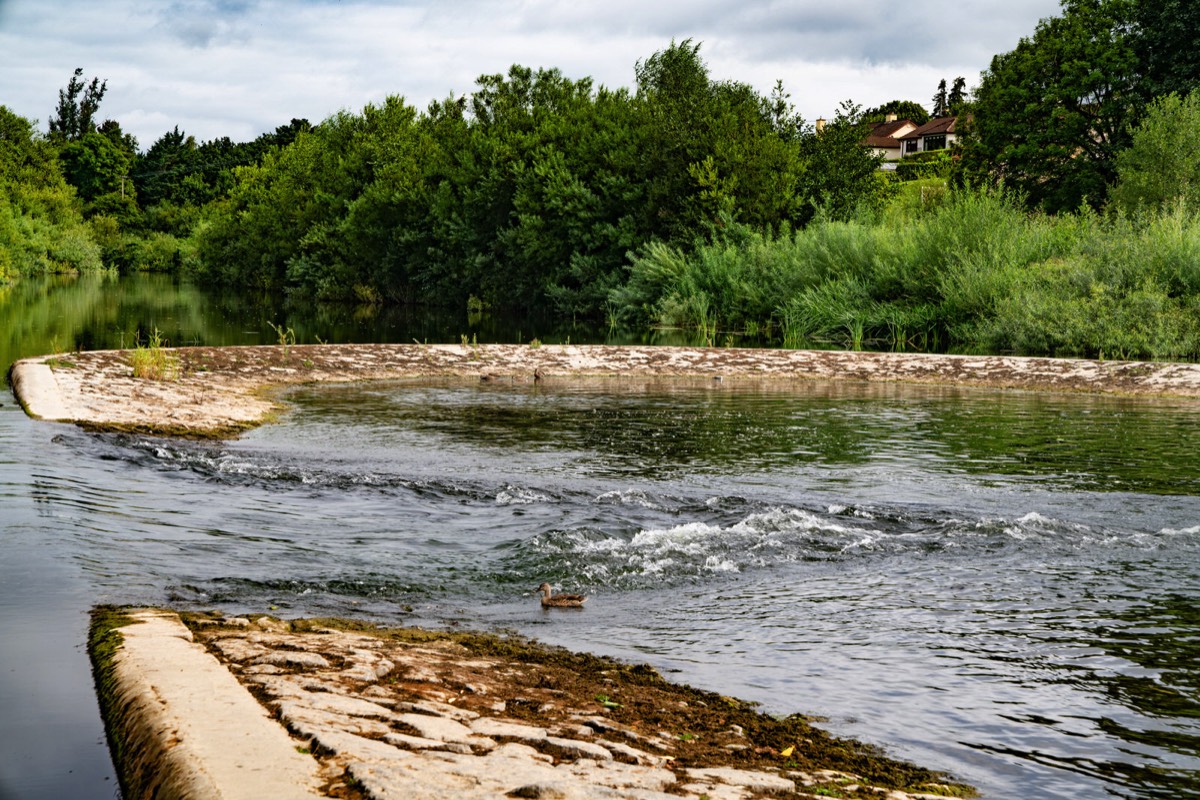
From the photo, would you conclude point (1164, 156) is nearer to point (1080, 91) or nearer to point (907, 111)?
point (1080, 91)

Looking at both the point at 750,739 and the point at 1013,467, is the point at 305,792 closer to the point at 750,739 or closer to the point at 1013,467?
the point at 750,739

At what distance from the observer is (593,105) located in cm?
5150

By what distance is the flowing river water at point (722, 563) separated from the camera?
4.44 m

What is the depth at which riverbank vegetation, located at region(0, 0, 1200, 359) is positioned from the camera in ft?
83.2

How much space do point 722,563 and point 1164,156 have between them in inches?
1631

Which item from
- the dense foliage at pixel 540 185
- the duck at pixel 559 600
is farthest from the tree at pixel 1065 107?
the duck at pixel 559 600

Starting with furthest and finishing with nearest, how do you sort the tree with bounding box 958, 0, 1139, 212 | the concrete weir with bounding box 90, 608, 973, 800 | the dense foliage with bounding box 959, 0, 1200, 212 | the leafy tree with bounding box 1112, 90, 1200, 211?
the tree with bounding box 958, 0, 1139, 212 < the dense foliage with bounding box 959, 0, 1200, 212 < the leafy tree with bounding box 1112, 90, 1200, 211 < the concrete weir with bounding box 90, 608, 973, 800

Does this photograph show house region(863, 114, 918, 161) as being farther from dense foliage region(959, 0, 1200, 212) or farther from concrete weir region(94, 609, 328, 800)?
concrete weir region(94, 609, 328, 800)

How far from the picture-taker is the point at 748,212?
4134 centimetres

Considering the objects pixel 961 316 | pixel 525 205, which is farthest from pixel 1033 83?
pixel 961 316

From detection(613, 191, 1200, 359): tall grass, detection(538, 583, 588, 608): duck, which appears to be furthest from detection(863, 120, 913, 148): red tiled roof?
detection(538, 583, 588, 608): duck

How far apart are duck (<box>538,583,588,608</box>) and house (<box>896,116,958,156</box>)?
108m

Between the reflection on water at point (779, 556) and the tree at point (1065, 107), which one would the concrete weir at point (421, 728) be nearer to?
the reflection on water at point (779, 556)

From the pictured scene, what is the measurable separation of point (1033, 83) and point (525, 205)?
81.4 ft
